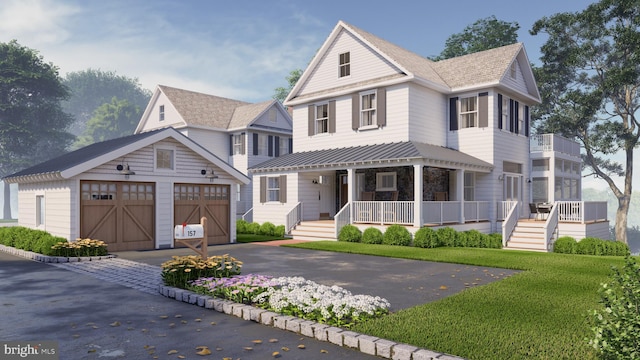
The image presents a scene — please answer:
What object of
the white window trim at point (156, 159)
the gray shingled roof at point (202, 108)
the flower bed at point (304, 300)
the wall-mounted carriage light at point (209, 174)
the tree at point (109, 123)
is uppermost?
the tree at point (109, 123)

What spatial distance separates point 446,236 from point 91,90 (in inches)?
3712

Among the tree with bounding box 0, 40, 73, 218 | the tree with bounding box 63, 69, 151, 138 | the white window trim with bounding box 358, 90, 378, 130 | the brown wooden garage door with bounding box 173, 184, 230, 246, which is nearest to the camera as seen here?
the brown wooden garage door with bounding box 173, 184, 230, 246

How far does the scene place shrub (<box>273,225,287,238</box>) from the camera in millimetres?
22641

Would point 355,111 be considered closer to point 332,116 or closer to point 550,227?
point 332,116

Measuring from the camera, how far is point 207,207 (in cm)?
1931

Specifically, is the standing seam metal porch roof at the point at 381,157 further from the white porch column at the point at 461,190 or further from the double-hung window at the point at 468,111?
the double-hung window at the point at 468,111

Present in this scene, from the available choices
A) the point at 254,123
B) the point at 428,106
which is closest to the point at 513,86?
the point at 428,106

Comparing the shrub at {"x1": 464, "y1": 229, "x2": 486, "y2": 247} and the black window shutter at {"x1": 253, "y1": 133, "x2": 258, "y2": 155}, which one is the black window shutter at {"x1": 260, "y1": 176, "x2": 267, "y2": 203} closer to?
the black window shutter at {"x1": 253, "y1": 133, "x2": 258, "y2": 155}

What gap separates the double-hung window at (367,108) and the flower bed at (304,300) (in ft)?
51.8

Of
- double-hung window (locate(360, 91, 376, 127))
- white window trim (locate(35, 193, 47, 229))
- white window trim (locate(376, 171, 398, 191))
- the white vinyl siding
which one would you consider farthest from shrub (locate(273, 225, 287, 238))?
white window trim (locate(35, 193, 47, 229))

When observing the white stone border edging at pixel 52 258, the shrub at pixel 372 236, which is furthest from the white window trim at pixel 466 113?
the white stone border edging at pixel 52 258

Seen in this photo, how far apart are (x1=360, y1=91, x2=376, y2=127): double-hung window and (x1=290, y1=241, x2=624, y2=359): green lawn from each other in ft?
43.1

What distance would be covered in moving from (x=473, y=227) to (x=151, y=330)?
1721 cm

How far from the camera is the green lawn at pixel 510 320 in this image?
554 cm
